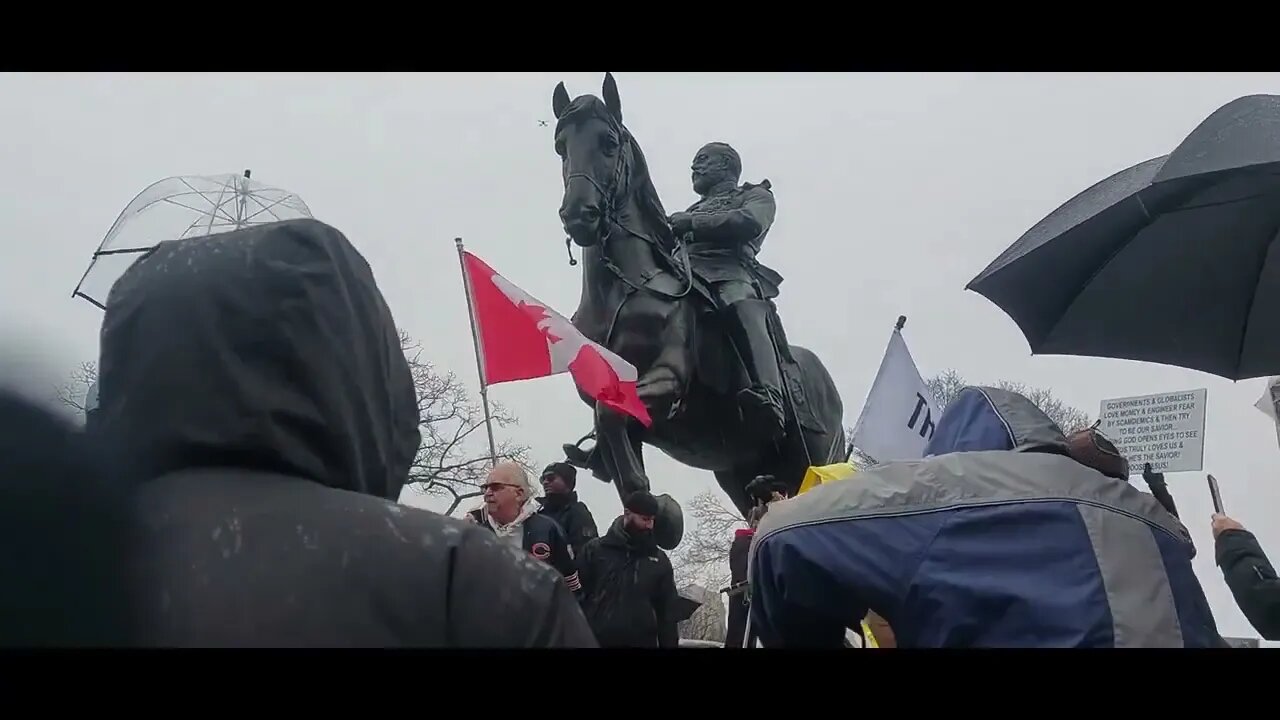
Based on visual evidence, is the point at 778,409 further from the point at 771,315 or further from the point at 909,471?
the point at 909,471

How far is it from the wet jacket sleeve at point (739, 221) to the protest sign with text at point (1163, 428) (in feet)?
8.27

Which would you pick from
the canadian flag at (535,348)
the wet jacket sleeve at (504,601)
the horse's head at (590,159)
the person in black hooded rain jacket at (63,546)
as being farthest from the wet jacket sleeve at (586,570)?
the person in black hooded rain jacket at (63,546)

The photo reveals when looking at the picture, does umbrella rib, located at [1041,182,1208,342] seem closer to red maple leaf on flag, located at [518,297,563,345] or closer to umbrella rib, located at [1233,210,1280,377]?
umbrella rib, located at [1233,210,1280,377]

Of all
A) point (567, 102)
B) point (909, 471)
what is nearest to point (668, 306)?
point (567, 102)

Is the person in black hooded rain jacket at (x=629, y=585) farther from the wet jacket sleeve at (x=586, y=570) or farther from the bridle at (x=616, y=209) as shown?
the bridle at (x=616, y=209)

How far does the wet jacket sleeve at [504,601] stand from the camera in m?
1.21

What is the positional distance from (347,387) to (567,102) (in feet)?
17.8

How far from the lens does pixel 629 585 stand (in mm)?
5109

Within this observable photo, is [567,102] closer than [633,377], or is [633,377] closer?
[633,377]

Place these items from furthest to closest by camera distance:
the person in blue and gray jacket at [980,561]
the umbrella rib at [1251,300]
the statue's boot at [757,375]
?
the statue's boot at [757,375] < the umbrella rib at [1251,300] < the person in blue and gray jacket at [980,561]

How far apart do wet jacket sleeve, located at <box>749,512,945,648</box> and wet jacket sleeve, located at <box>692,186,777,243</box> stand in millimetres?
5459

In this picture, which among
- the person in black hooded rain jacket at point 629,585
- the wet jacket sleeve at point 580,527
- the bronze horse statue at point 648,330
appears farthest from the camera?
the bronze horse statue at point 648,330

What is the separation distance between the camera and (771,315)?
7281 mm
